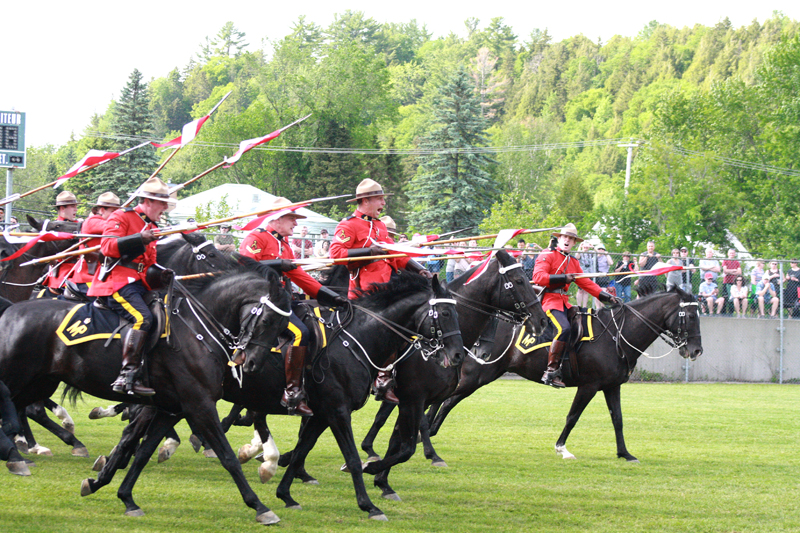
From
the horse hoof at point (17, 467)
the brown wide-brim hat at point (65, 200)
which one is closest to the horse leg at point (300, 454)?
the horse hoof at point (17, 467)

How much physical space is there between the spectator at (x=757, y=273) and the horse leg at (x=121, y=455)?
678 inches

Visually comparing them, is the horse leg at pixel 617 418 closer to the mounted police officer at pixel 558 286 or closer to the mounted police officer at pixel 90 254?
the mounted police officer at pixel 558 286

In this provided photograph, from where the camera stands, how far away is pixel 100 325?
7273 millimetres

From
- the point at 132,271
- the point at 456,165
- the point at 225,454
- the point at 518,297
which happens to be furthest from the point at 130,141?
the point at 225,454

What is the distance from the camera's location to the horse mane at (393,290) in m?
8.40

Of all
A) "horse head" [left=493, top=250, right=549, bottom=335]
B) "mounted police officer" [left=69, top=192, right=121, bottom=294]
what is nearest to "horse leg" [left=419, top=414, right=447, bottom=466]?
"horse head" [left=493, top=250, right=549, bottom=335]

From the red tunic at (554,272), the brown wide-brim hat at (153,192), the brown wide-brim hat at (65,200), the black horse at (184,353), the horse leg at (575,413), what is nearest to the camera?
the black horse at (184,353)

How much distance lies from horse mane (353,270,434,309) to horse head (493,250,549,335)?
64.3 inches

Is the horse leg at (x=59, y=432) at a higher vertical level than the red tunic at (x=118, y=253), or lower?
lower

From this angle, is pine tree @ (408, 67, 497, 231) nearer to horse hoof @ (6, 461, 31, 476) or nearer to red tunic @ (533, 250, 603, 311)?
red tunic @ (533, 250, 603, 311)

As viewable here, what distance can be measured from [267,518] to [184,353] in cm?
149

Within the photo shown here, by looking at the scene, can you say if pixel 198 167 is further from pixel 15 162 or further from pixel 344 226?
pixel 344 226

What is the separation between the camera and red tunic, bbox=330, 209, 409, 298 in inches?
362

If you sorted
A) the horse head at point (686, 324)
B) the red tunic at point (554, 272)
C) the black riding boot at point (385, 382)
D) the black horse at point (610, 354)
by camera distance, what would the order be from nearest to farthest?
1. the black riding boot at point (385, 382)
2. the black horse at point (610, 354)
3. the red tunic at point (554, 272)
4. the horse head at point (686, 324)
